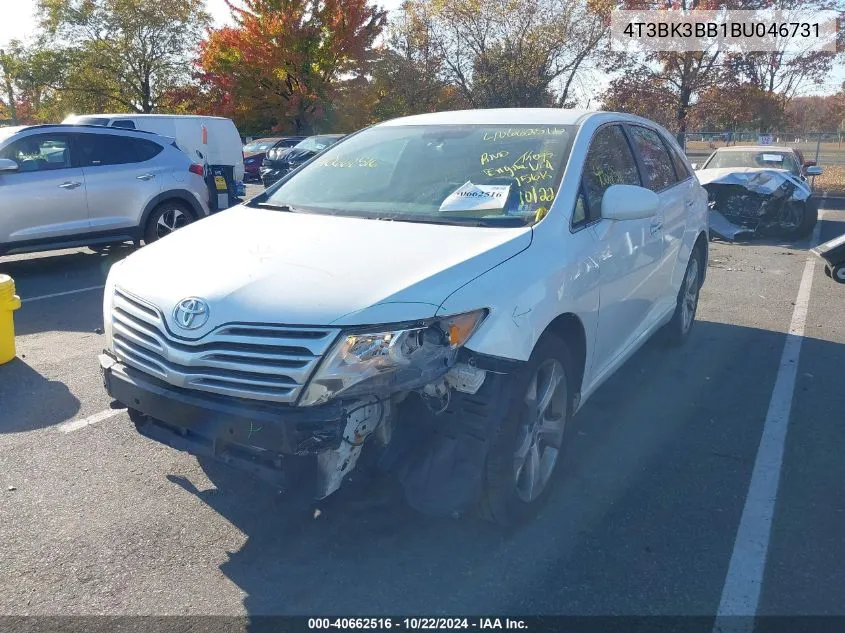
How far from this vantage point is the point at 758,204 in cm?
1162

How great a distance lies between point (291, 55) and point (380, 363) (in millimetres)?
30502

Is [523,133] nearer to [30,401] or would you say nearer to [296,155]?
[30,401]

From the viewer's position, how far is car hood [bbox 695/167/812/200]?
11461 mm

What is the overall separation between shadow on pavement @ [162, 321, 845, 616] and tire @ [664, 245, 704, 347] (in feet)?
5.18

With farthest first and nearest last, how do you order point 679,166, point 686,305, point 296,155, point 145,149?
point 296,155
point 145,149
point 686,305
point 679,166

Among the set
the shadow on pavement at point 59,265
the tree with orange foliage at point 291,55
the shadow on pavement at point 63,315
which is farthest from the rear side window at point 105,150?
the tree with orange foliage at point 291,55

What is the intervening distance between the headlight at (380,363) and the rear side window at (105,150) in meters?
7.54

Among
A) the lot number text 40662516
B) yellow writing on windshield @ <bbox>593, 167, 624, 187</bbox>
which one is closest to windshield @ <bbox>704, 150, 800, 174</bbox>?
yellow writing on windshield @ <bbox>593, 167, 624, 187</bbox>

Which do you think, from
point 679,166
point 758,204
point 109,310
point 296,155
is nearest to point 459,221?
point 109,310

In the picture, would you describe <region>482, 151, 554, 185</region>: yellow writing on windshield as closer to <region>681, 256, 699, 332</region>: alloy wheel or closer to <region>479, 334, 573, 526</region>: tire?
<region>479, 334, 573, 526</region>: tire

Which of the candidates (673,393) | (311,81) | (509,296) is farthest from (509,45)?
(509,296)

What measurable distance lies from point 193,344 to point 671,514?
2.27 m

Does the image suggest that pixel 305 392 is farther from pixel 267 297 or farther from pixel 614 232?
pixel 614 232

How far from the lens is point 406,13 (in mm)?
29469
